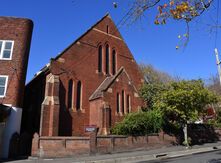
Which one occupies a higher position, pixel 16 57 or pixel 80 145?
pixel 16 57

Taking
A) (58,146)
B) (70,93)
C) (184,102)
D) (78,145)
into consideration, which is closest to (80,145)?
(78,145)

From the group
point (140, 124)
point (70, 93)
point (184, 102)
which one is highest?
point (70, 93)

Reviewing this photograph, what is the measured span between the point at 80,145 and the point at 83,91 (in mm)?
9265

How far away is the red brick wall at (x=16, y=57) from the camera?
2142cm

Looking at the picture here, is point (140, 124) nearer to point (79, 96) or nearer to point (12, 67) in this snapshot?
point (79, 96)

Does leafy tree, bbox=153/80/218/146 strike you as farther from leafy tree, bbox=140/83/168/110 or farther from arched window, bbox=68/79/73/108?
arched window, bbox=68/79/73/108

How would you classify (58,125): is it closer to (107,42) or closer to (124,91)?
(124,91)

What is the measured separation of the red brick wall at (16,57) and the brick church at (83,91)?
10.1 ft

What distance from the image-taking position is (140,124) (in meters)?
24.1

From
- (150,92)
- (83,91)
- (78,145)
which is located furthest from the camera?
(150,92)

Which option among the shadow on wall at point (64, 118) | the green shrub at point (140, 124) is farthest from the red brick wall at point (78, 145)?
the shadow on wall at point (64, 118)

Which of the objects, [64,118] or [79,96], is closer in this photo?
[64,118]

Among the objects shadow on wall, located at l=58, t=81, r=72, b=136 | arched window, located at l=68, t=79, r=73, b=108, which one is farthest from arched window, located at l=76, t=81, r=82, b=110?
shadow on wall, located at l=58, t=81, r=72, b=136

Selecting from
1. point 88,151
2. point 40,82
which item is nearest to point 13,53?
point 40,82
